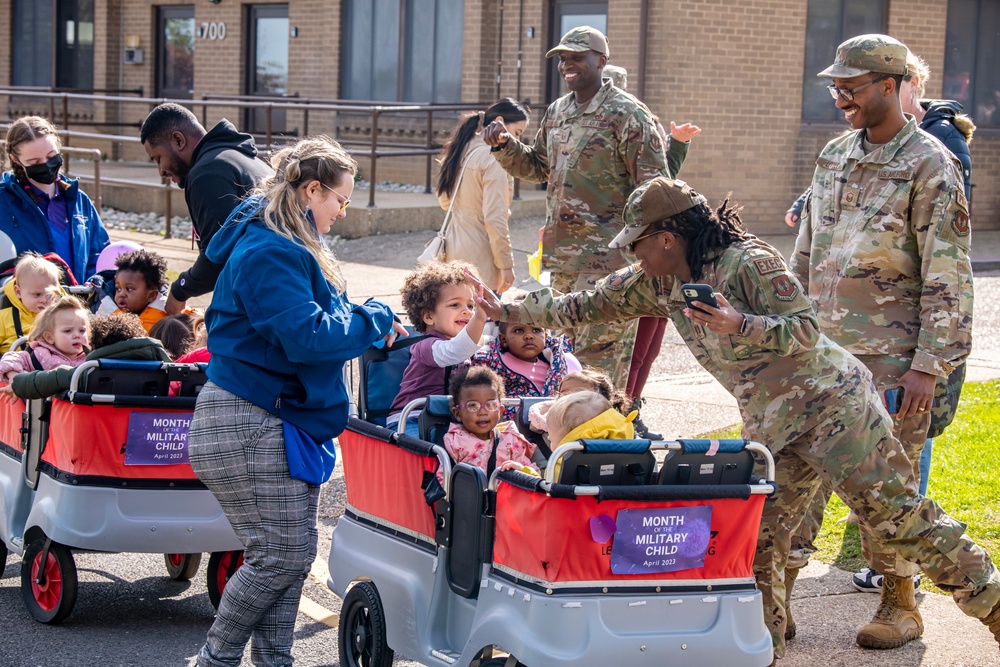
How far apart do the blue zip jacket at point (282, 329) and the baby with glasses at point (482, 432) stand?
1.72 feet

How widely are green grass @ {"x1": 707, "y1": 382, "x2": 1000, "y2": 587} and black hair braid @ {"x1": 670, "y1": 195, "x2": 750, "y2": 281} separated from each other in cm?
240

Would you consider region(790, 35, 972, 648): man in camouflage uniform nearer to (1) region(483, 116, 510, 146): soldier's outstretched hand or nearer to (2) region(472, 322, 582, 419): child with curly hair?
(2) region(472, 322, 582, 419): child with curly hair

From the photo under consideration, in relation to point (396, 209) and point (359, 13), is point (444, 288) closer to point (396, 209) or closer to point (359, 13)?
point (396, 209)

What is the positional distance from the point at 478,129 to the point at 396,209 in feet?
25.2

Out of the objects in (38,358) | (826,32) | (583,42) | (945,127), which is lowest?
(38,358)

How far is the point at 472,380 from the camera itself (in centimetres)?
480

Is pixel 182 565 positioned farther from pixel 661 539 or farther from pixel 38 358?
pixel 661 539

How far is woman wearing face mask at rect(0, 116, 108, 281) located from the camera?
22.6 feet

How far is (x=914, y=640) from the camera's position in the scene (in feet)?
16.9

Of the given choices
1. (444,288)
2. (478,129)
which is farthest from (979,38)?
(444,288)

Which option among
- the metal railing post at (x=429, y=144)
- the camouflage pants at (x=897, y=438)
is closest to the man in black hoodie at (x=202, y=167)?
the camouflage pants at (x=897, y=438)

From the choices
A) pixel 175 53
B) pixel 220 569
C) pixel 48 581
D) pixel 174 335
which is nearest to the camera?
pixel 48 581

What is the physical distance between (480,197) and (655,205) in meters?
4.06

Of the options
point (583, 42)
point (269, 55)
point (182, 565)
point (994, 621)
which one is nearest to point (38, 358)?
point (182, 565)
